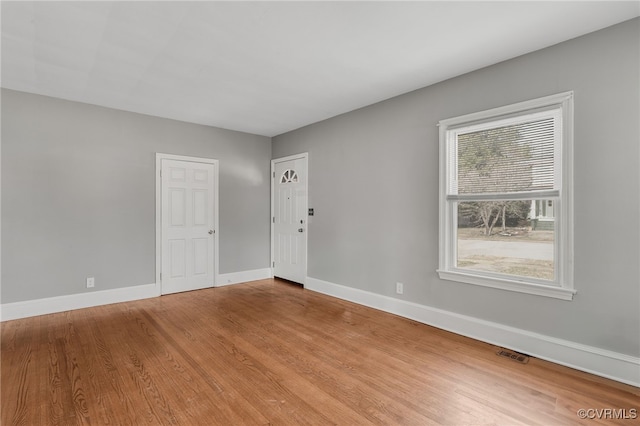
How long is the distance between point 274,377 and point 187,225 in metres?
3.19

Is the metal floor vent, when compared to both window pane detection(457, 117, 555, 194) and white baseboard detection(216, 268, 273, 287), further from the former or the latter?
white baseboard detection(216, 268, 273, 287)

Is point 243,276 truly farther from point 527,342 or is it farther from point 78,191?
point 527,342

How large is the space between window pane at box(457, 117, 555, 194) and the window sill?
2.74 ft

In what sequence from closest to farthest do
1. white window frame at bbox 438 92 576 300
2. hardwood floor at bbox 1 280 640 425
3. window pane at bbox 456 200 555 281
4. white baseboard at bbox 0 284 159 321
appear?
hardwood floor at bbox 1 280 640 425, white window frame at bbox 438 92 576 300, window pane at bbox 456 200 555 281, white baseboard at bbox 0 284 159 321

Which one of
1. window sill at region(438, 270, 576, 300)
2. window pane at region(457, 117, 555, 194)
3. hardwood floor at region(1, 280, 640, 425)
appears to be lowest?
hardwood floor at region(1, 280, 640, 425)

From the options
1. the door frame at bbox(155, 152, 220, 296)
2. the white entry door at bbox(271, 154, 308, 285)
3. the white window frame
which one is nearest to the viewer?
the white window frame

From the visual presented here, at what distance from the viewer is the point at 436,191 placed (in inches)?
133

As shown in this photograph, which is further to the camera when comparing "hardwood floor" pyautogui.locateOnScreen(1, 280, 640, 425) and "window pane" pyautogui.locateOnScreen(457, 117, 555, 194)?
"window pane" pyautogui.locateOnScreen(457, 117, 555, 194)

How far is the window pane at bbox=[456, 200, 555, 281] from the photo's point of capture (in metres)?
2.67

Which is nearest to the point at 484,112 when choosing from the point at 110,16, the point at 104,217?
the point at 110,16

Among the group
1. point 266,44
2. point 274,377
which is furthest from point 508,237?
point 266,44

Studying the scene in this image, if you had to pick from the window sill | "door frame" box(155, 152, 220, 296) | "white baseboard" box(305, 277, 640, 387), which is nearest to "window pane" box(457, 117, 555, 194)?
the window sill

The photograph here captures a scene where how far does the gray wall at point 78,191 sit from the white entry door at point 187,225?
7.7 inches

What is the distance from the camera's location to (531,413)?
1.93 metres
